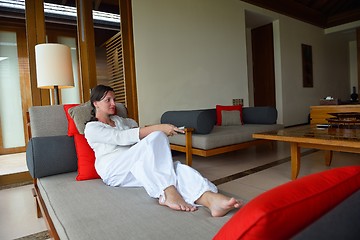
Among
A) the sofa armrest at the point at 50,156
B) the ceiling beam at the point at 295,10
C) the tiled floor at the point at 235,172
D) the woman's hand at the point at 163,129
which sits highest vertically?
the ceiling beam at the point at 295,10

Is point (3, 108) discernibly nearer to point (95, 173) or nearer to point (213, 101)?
point (95, 173)

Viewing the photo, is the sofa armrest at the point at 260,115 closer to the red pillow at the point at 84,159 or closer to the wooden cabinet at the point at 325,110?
the wooden cabinet at the point at 325,110

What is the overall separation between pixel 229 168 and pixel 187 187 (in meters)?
1.73

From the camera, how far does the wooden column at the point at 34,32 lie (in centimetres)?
299

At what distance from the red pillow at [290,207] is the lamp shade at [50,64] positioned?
2.42 meters

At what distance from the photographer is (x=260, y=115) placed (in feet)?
12.2

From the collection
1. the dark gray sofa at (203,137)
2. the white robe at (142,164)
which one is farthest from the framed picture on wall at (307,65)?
the white robe at (142,164)

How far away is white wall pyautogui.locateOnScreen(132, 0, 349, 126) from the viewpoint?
3869mm

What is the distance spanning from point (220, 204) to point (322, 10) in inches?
302

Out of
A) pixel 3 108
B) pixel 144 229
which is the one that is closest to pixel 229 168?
pixel 144 229

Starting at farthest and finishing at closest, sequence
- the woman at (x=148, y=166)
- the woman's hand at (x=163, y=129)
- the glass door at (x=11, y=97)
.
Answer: the glass door at (x=11, y=97), the woman's hand at (x=163, y=129), the woman at (x=148, y=166)

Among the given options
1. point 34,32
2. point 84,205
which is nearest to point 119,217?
point 84,205

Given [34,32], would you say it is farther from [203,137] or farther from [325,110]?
[325,110]

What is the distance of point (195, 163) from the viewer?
10.8 feet
